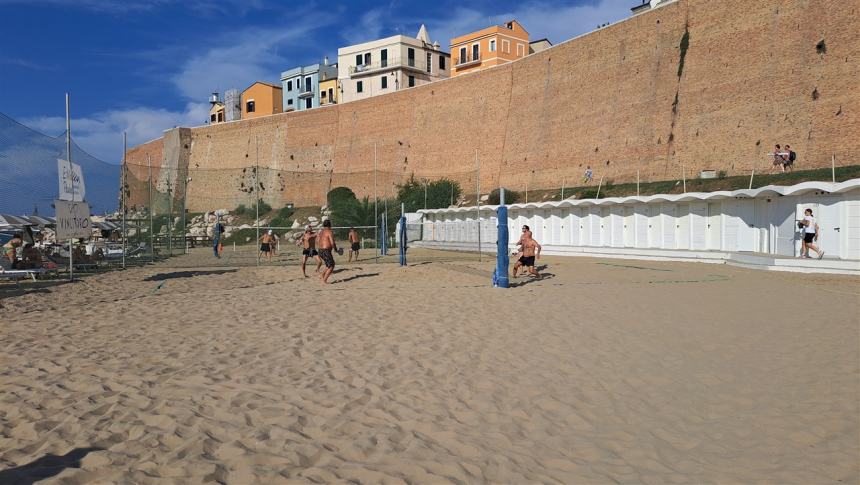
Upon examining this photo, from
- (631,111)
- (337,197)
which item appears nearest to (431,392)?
(337,197)

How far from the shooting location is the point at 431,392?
16.7ft

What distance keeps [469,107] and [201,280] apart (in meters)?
32.8

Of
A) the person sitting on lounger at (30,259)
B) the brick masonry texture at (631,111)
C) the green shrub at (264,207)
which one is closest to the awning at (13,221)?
the person sitting on lounger at (30,259)

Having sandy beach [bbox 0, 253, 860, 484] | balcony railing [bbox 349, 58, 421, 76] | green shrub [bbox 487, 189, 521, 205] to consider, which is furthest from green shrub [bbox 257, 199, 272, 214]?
balcony railing [bbox 349, 58, 421, 76]

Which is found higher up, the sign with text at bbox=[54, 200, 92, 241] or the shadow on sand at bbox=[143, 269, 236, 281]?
the sign with text at bbox=[54, 200, 92, 241]

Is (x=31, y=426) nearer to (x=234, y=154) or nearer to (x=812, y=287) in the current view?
(x=812, y=287)

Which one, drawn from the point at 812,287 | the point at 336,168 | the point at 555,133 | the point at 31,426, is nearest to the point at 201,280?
the point at 31,426

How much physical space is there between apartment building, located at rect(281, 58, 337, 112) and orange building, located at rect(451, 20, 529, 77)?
1691 cm

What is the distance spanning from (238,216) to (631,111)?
21.3m

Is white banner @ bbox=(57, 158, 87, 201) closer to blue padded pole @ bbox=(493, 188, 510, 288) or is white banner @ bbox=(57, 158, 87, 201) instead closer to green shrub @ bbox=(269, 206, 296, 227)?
blue padded pole @ bbox=(493, 188, 510, 288)

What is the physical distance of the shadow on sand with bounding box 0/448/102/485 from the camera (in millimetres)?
3301

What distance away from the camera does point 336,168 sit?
5341 cm

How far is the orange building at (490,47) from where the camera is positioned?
185 ft

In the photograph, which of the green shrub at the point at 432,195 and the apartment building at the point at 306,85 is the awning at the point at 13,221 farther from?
the apartment building at the point at 306,85
